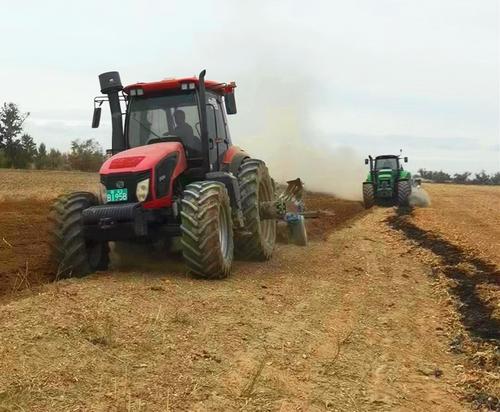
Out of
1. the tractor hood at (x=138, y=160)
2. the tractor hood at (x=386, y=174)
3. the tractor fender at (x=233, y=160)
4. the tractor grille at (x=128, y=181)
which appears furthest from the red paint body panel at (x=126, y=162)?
the tractor hood at (x=386, y=174)

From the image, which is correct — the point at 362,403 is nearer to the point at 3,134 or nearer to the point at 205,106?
the point at 205,106

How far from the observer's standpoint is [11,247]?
1107cm

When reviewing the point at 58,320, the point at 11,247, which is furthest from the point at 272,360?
the point at 11,247

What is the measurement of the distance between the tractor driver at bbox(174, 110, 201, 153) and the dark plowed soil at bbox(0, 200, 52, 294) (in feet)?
8.76

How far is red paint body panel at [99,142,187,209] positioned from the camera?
774cm

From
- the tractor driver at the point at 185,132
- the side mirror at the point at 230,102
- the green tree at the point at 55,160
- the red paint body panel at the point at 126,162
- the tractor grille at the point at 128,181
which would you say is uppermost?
the green tree at the point at 55,160

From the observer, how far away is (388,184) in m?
24.7

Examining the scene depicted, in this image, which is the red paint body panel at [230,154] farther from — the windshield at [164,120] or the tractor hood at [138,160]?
the tractor hood at [138,160]

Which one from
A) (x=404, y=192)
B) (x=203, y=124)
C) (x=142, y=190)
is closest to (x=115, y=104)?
(x=203, y=124)

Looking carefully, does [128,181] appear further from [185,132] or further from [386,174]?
[386,174]

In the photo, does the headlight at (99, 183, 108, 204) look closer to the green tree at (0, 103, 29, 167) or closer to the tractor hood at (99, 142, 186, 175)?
the tractor hood at (99, 142, 186, 175)

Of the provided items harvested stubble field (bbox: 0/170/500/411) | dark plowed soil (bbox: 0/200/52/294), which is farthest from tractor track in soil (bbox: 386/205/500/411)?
dark plowed soil (bbox: 0/200/52/294)

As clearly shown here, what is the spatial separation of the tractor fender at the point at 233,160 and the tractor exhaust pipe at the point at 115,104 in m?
1.63

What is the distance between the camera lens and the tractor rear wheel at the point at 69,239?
7.89m
